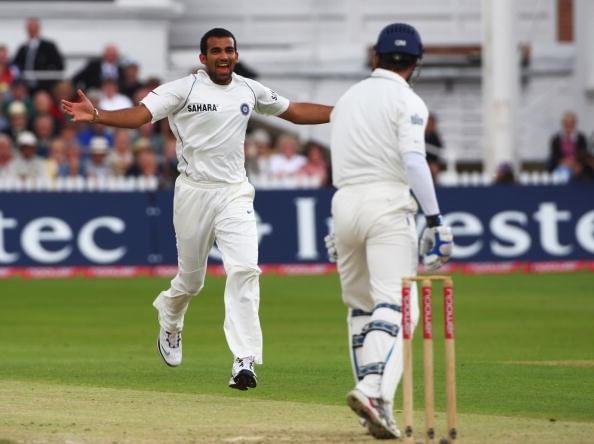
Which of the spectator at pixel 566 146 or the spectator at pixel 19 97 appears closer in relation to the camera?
the spectator at pixel 19 97

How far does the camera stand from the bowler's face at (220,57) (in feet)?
35.2

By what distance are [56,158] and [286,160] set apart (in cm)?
324

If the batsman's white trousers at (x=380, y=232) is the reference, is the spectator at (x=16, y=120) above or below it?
above

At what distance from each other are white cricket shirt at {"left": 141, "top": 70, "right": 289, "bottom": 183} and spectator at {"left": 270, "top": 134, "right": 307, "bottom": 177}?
40.8ft

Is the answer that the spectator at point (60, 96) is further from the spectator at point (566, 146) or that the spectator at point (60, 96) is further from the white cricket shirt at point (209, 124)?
the white cricket shirt at point (209, 124)

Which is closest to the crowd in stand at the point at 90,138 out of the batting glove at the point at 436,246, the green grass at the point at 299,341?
the green grass at the point at 299,341

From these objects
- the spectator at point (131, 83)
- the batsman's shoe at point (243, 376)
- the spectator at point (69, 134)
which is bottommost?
the batsman's shoe at point (243, 376)

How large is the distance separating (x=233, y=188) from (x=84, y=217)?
10865 mm

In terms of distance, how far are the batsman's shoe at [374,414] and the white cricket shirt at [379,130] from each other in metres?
1.12

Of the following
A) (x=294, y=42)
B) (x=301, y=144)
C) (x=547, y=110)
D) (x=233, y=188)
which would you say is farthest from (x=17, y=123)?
(x=233, y=188)

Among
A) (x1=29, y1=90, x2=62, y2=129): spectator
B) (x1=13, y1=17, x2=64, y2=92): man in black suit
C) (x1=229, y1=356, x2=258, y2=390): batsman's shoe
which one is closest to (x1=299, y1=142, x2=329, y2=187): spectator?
(x1=29, y1=90, x2=62, y2=129): spectator

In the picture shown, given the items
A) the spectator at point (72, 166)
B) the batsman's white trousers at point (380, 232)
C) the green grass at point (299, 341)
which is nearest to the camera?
the batsman's white trousers at point (380, 232)

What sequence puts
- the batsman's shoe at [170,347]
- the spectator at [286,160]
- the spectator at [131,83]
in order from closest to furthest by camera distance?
the batsman's shoe at [170,347], the spectator at [286,160], the spectator at [131,83]

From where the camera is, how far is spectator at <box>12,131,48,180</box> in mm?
22172
